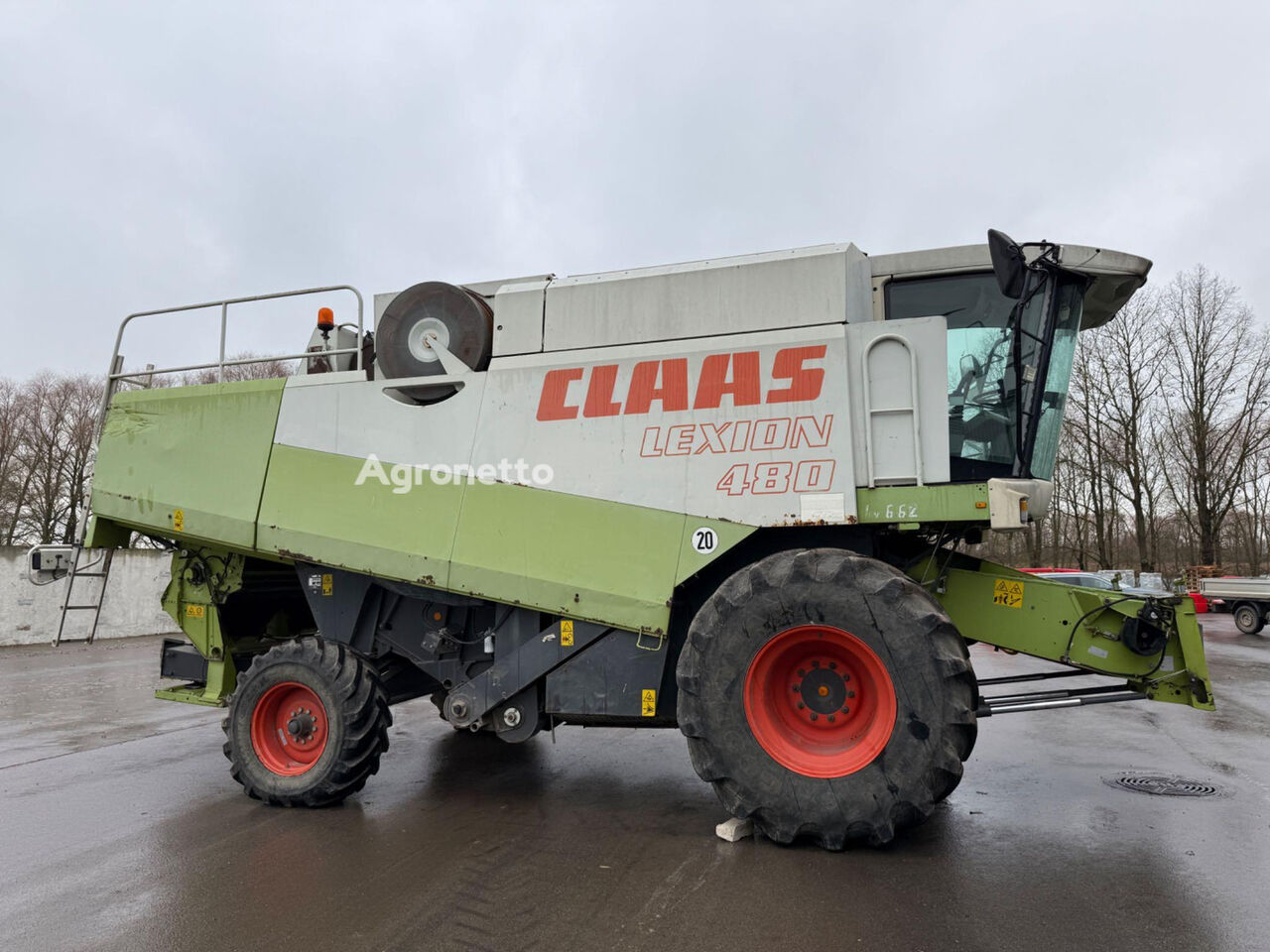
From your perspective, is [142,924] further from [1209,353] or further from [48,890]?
[1209,353]

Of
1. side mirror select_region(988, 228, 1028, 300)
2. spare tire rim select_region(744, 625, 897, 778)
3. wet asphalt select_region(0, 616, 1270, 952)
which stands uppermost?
side mirror select_region(988, 228, 1028, 300)

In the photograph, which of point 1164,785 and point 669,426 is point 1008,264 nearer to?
point 669,426

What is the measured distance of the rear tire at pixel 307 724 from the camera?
217 inches

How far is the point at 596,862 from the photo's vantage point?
4438mm

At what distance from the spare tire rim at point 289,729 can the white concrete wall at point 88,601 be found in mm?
12767

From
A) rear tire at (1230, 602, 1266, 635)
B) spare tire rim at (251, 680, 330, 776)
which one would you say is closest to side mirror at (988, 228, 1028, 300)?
spare tire rim at (251, 680, 330, 776)

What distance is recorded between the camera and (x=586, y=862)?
14.5 ft

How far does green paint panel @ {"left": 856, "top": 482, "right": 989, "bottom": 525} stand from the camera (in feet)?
15.0

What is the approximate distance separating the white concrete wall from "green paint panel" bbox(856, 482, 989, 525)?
1639cm

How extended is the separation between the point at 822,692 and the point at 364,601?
328 centimetres

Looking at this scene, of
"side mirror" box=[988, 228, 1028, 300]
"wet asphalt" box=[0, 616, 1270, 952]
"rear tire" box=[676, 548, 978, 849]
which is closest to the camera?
"wet asphalt" box=[0, 616, 1270, 952]

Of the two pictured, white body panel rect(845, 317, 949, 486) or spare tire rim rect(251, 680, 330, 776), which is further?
spare tire rim rect(251, 680, 330, 776)

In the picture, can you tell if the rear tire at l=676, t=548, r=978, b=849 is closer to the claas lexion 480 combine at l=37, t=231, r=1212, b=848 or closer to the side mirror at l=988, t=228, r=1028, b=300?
the claas lexion 480 combine at l=37, t=231, r=1212, b=848

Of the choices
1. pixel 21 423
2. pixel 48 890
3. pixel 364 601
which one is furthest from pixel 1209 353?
pixel 21 423
